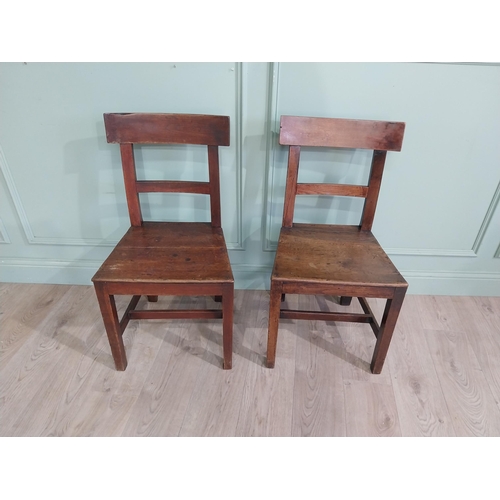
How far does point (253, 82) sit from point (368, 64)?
1.54ft

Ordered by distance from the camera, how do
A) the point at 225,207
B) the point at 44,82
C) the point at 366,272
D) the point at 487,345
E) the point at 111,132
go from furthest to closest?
1. the point at 225,207
2. the point at 487,345
3. the point at 44,82
4. the point at 111,132
5. the point at 366,272

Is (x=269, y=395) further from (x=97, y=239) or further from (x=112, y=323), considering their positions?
(x=97, y=239)

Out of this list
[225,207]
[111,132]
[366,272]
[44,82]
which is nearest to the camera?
[366,272]

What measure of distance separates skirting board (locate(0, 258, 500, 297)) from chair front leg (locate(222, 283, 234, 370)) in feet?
1.82

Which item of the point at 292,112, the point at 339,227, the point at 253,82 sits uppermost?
the point at 253,82

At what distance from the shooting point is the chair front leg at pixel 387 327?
121 centimetres

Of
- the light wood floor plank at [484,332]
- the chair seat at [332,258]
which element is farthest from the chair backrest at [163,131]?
the light wood floor plank at [484,332]

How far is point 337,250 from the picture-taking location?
4.41 ft

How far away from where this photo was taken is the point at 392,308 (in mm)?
1236

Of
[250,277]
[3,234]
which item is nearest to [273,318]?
[250,277]

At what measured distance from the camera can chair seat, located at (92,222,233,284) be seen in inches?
46.5

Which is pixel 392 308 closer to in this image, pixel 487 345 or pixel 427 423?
pixel 427 423

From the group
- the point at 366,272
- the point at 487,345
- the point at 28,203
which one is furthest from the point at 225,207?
the point at 487,345

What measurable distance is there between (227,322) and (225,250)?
0.92ft
